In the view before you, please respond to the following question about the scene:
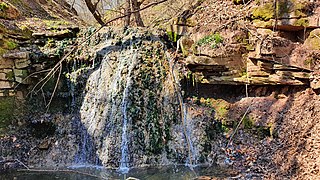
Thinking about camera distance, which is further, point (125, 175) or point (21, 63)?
point (21, 63)

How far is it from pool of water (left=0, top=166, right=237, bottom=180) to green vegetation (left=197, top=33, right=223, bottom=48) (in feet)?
8.15

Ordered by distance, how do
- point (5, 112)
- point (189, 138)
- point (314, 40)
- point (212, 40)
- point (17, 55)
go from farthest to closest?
point (17, 55) → point (5, 112) → point (212, 40) → point (189, 138) → point (314, 40)

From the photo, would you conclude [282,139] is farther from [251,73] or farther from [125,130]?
[125,130]

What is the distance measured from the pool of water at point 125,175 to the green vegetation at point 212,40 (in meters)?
2.48

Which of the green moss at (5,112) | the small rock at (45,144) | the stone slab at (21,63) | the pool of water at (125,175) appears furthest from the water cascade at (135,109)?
the green moss at (5,112)

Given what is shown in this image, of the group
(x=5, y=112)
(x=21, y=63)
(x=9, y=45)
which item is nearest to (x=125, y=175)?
(x=5, y=112)

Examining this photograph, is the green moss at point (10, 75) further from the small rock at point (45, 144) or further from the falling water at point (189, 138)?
the falling water at point (189, 138)

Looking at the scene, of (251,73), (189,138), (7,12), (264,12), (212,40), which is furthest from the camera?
(7,12)

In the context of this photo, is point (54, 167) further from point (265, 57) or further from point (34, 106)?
point (265, 57)

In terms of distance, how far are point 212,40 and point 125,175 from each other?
3.20 m

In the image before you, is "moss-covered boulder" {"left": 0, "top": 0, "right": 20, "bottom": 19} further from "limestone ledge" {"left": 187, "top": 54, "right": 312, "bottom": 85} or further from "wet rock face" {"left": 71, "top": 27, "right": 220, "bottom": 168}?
"limestone ledge" {"left": 187, "top": 54, "right": 312, "bottom": 85}

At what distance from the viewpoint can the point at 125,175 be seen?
486 cm

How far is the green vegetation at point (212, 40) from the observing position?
5.54 meters

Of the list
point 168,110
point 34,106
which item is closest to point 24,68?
point 34,106
